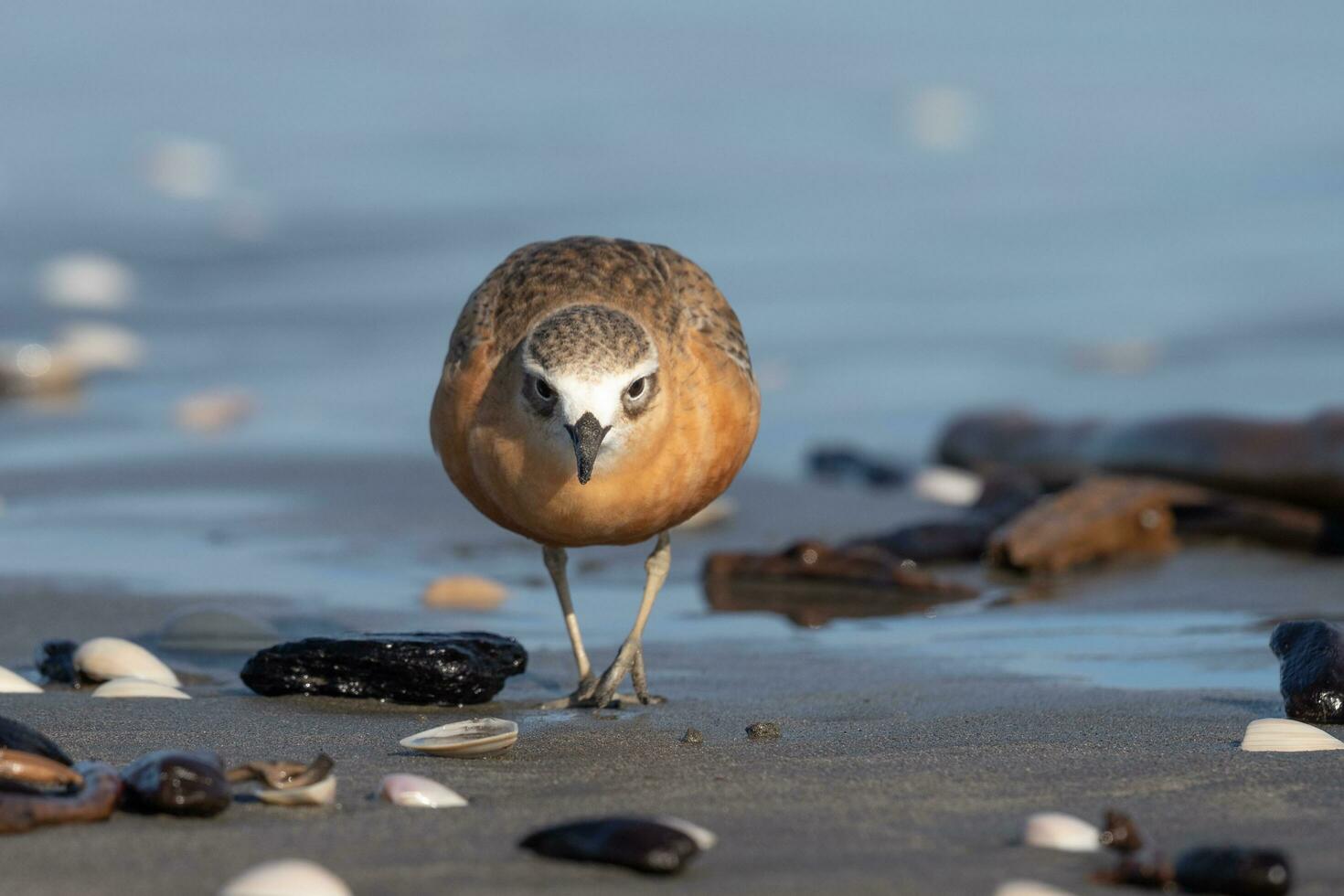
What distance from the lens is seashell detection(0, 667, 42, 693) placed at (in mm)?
5188

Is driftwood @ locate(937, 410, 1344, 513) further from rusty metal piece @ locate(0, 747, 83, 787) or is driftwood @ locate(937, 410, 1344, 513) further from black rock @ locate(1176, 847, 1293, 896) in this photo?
rusty metal piece @ locate(0, 747, 83, 787)

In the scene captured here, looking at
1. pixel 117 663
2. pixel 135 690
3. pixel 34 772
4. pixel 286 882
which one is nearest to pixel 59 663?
pixel 117 663

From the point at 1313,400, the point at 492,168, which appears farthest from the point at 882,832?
the point at 492,168

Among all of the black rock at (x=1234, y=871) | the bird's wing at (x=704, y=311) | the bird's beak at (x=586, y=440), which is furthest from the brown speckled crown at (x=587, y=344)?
the black rock at (x=1234, y=871)

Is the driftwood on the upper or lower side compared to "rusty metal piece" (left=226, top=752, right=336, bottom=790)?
upper

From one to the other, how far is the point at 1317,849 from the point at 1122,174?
16.9m

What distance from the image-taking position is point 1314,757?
4.26 m

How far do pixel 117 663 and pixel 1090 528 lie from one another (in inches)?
169

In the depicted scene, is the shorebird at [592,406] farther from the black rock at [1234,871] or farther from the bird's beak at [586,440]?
the black rock at [1234,871]

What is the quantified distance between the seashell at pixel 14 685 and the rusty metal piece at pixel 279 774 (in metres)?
1.64

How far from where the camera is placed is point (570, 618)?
612cm

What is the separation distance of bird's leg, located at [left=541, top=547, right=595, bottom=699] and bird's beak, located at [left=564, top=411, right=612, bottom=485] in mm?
776

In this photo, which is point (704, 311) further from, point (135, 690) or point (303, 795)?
point (303, 795)

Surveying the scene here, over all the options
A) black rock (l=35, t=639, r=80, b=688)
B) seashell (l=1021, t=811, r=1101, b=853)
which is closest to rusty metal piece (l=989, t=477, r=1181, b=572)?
black rock (l=35, t=639, r=80, b=688)
